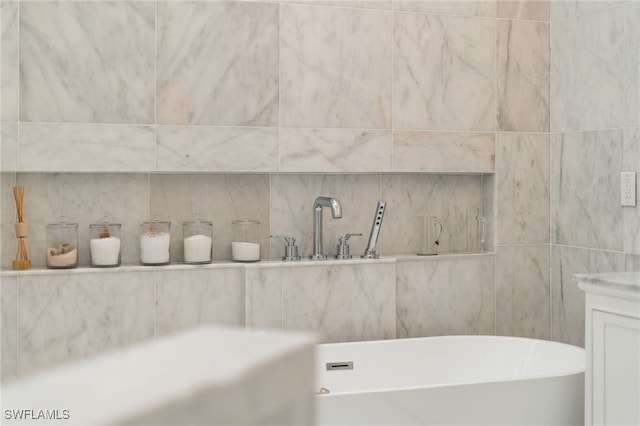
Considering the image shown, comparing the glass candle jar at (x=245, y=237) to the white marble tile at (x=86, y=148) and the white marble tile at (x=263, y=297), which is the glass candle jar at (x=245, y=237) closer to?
the white marble tile at (x=263, y=297)

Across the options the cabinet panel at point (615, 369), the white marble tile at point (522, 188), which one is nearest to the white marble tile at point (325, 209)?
the white marble tile at point (522, 188)

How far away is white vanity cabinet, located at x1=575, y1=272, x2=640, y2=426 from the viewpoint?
2.07m

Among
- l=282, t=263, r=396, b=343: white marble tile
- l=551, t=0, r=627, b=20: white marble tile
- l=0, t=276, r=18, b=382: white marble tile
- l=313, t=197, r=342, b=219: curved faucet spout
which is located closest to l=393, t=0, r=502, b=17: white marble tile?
l=551, t=0, r=627, b=20: white marble tile

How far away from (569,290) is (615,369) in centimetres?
113

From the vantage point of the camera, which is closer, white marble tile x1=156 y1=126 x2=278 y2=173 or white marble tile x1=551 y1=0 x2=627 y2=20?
white marble tile x1=156 y1=126 x2=278 y2=173

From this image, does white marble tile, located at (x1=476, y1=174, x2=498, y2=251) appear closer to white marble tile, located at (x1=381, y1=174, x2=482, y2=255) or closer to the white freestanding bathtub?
white marble tile, located at (x1=381, y1=174, x2=482, y2=255)

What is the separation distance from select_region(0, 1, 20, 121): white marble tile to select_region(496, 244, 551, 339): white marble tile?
2.16 metres

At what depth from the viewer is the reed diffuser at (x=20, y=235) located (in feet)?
8.63

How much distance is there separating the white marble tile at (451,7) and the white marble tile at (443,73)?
0.03 meters

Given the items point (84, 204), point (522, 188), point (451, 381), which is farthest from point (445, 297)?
point (84, 204)

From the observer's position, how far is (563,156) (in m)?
3.27

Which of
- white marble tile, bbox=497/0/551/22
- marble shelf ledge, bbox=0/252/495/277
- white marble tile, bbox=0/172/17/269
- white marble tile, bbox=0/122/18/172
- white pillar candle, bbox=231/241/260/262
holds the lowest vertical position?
marble shelf ledge, bbox=0/252/495/277

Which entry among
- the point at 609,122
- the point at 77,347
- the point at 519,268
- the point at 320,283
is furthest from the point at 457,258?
the point at 77,347

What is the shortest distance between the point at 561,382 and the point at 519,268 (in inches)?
36.5
